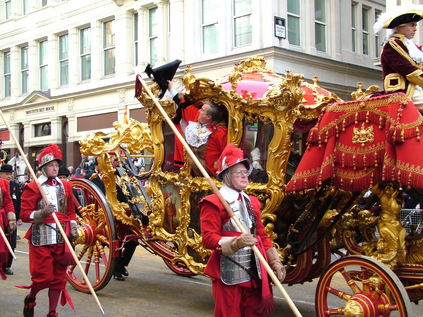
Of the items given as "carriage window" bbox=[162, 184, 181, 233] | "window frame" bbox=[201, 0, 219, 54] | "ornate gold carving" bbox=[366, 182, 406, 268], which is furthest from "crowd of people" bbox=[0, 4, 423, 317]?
"window frame" bbox=[201, 0, 219, 54]

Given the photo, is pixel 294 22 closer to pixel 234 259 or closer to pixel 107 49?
pixel 107 49

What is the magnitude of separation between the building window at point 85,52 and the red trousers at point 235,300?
20.7 meters

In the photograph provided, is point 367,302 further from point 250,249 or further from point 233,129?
point 233,129

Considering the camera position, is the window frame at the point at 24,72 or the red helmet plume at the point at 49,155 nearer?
the red helmet plume at the point at 49,155

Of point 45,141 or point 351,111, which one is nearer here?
point 351,111

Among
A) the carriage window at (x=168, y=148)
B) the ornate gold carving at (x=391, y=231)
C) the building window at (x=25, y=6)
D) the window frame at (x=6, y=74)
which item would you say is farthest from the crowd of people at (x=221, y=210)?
the window frame at (x=6, y=74)

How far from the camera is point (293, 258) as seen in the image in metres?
6.00

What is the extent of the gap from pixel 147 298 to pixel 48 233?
1.81 meters

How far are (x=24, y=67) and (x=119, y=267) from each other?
822 inches

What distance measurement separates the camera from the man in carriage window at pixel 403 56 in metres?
5.00

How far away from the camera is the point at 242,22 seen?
18375 millimetres

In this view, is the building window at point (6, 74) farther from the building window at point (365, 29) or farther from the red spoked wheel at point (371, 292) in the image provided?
the red spoked wheel at point (371, 292)

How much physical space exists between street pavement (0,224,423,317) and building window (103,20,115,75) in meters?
14.8

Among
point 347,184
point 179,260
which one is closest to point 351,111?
point 347,184
